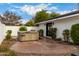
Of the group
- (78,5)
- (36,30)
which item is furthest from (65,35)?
(78,5)

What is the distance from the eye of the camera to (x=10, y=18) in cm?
1299

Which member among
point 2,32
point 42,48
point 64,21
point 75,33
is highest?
point 64,21

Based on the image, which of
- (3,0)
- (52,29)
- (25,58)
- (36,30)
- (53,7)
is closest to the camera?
(25,58)

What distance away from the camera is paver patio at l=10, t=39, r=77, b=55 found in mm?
12289

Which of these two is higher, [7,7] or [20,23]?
[7,7]

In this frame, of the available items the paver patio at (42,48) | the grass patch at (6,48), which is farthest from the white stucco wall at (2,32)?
the paver patio at (42,48)

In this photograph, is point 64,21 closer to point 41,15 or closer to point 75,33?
point 75,33

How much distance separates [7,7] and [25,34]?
2.82m

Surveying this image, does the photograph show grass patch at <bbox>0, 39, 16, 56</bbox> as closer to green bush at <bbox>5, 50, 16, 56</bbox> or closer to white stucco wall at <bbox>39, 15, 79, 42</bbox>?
green bush at <bbox>5, 50, 16, 56</bbox>

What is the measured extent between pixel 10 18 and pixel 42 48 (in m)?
2.23

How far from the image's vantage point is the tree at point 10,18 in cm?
1291

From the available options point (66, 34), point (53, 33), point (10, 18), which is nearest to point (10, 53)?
point (10, 18)

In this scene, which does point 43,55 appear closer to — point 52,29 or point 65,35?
point 65,35

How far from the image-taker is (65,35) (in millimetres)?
15500
